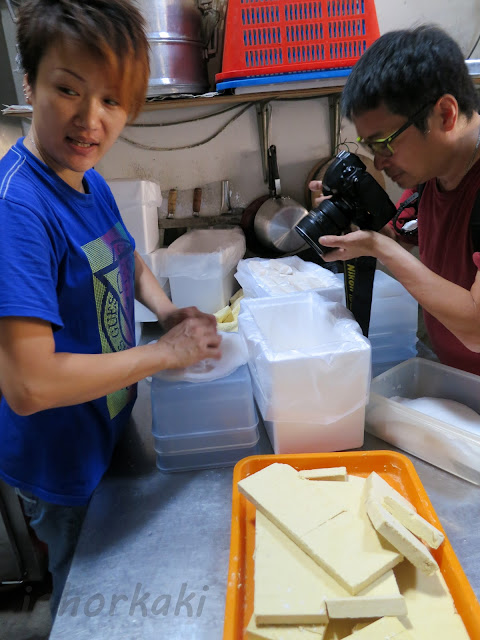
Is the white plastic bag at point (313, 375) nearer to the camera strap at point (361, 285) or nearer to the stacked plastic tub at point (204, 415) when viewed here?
the stacked plastic tub at point (204, 415)

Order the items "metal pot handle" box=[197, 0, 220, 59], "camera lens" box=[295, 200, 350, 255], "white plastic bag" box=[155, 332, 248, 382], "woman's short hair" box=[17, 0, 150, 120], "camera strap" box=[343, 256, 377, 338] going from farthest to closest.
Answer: "metal pot handle" box=[197, 0, 220, 59] → "camera strap" box=[343, 256, 377, 338] → "camera lens" box=[295, 200, 350, 255] → "white plastic bag" box=[155, 332, 248, 382] → "woman's short hair" box=[17, 0, 150, 120]

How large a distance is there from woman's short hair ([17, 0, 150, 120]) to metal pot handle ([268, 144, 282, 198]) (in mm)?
1152

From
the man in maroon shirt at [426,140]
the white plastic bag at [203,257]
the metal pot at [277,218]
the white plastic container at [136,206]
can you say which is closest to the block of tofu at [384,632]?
the man in maroon shirt at [426,140]

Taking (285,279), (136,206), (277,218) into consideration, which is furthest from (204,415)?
(277,218)

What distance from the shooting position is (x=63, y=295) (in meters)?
0.75

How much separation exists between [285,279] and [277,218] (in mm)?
502

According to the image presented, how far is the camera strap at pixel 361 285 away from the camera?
1.14m

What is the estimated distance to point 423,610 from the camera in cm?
60

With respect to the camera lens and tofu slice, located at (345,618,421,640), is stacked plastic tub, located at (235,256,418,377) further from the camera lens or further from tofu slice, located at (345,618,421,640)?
tofu slice, located at (345,618,421,640)

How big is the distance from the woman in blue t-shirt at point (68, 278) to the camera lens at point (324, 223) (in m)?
0.32

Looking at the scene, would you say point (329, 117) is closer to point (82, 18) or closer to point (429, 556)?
point (82, 18)

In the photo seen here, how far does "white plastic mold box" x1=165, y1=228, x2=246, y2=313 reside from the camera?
1571mm

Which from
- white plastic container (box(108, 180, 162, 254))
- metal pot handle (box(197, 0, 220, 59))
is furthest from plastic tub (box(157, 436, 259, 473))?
metal pot handle (box(197, 0, 220, 59))

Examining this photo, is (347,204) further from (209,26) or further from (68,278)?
(209,26)
